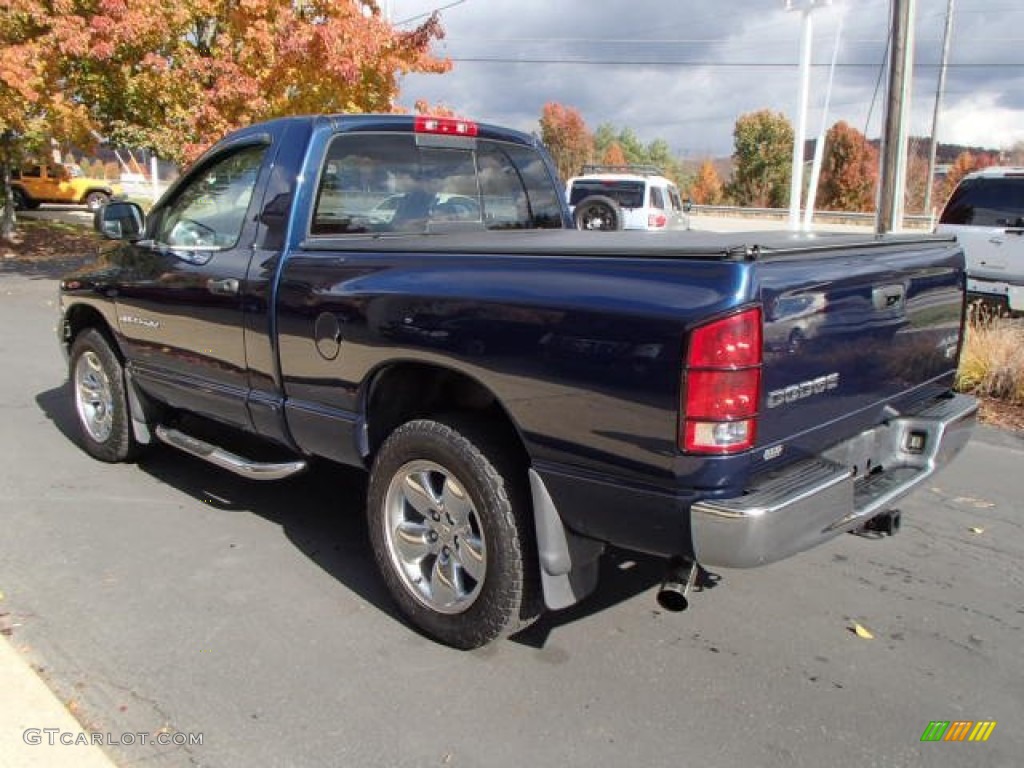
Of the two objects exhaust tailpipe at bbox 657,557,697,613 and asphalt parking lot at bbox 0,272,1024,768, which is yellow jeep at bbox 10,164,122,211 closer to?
asphalt parking lot at bbox 0,272,1024,768

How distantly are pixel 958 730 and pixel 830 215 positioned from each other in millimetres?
40442

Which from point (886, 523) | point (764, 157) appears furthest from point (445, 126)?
point (764, 157)

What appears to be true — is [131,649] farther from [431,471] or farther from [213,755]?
[431,471]

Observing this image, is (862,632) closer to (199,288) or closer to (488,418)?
(488,418)

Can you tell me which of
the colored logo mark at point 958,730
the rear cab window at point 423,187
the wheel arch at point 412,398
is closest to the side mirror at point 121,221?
the rear cab window at point 423,187

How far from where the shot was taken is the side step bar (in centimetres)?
394

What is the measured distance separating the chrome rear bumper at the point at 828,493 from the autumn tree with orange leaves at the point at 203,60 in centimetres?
1000

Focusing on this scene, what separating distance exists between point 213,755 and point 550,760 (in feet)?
3.38

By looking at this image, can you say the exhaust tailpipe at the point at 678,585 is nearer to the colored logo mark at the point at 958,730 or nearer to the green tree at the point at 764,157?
the colored logo mark at the point at 958,730

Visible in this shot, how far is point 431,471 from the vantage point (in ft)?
10.7

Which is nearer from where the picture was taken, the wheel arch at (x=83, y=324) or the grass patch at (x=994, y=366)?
the wheel arch at (x=83, y=324)

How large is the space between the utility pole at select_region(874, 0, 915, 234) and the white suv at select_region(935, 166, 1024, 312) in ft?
3.09

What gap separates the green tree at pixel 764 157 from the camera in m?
51.3

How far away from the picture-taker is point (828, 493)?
2.71 meters
